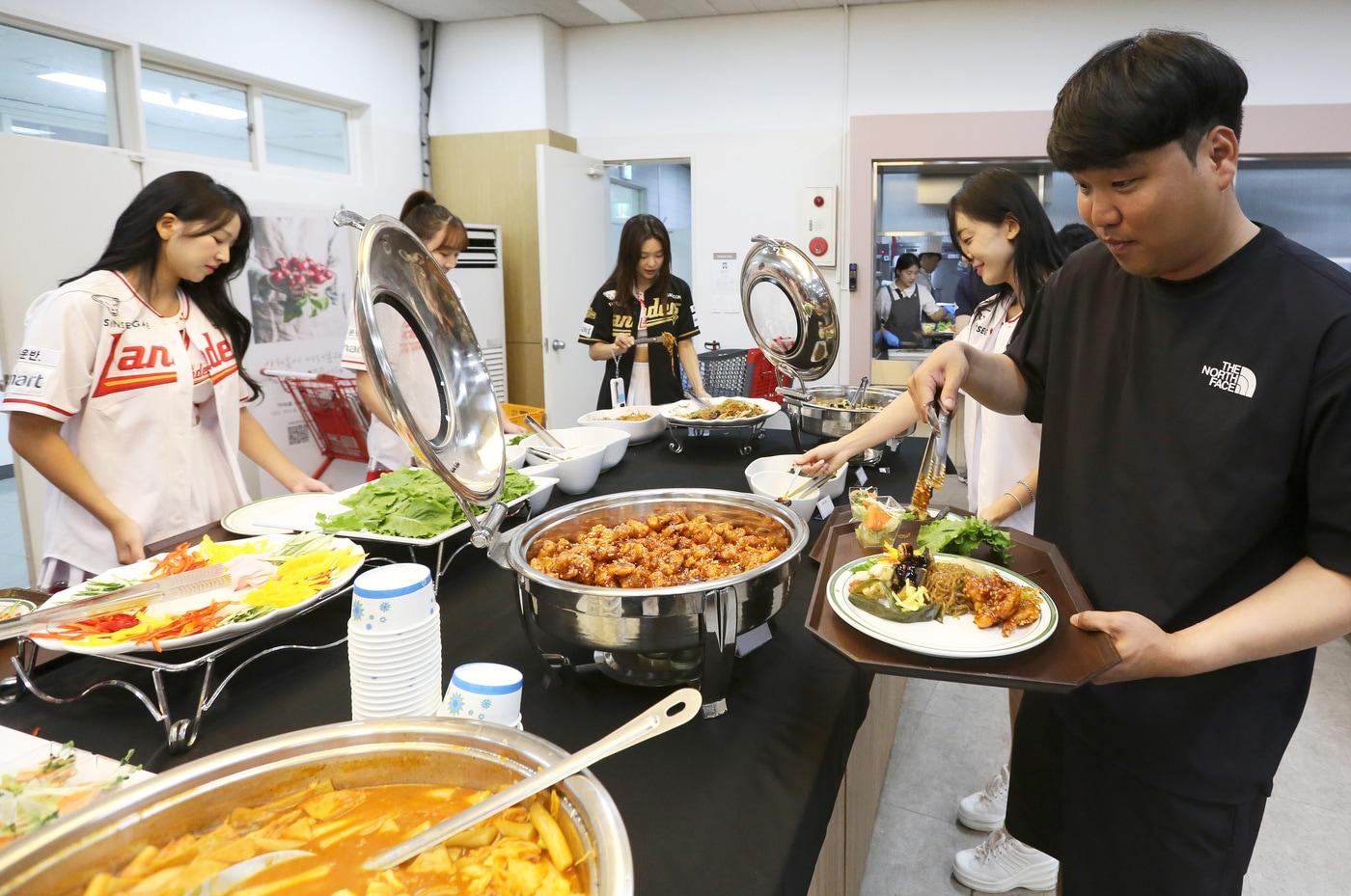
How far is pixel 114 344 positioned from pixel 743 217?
4.30m

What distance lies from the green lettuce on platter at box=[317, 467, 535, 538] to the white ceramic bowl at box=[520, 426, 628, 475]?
0.57 metres

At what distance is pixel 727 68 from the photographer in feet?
18.0

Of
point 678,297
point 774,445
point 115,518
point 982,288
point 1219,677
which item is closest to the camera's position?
point 1219,677

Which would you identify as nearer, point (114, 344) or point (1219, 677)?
point (1219, 677)

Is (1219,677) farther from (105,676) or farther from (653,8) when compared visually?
(653,8)

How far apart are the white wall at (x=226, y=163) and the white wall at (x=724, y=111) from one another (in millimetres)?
1255

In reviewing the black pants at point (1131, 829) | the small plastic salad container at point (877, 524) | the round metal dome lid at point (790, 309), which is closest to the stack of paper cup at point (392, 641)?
the small plastic salad container at point (877, 524)

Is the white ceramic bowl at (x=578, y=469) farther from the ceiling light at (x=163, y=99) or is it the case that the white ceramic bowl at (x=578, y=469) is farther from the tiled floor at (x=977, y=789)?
the ceiling light at (x=163, y=99)

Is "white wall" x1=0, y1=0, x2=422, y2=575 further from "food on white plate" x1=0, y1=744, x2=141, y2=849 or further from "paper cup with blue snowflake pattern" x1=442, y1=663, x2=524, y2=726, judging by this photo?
"paper cup with blue snowflake pattern" x1=442, y1=663, x2=524, y2=726

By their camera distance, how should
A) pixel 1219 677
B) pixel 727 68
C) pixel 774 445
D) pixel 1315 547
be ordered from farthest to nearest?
1. pixel 727 68
2. pixel 774 445
3. pixel 1219 677
4. pixel 1315 547

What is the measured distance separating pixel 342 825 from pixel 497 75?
5.62 m

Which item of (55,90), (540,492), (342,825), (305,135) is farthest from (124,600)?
(305,135)

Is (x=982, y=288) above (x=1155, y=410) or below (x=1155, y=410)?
above

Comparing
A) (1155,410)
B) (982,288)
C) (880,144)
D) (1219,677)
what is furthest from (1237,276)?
(880,144)
